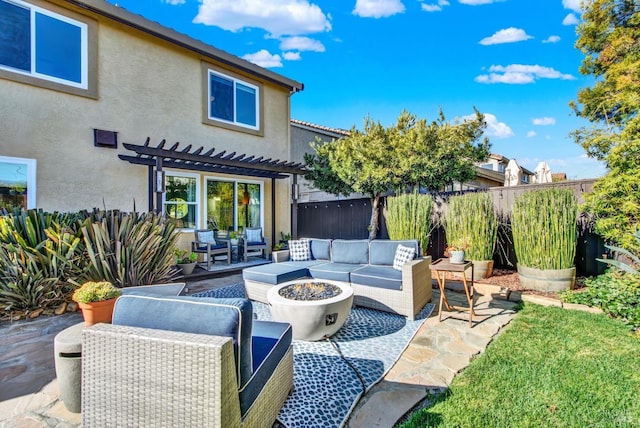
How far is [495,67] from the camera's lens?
444 inches

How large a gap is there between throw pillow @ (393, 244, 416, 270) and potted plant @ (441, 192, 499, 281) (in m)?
2.10

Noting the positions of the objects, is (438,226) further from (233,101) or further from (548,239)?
(233,101)

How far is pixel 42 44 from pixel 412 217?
29.6 feet

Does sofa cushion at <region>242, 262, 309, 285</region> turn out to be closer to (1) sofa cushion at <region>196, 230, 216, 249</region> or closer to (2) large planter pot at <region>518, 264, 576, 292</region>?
(1) sofa cushion at <region>196, 230, 216, 249</region>

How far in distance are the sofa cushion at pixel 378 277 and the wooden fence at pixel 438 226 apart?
354 centimetres

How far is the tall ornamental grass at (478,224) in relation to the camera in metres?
6.77

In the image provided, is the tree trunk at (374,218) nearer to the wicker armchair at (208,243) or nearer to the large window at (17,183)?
the wicker armchair at (208,243)

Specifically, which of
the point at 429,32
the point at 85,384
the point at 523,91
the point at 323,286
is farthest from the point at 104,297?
the point at 523,91

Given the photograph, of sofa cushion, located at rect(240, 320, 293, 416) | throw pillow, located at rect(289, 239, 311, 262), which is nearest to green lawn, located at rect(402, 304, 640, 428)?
sofa cushion, located at rect(240, 320, 293, 416)

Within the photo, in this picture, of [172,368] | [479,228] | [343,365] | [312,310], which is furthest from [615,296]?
[172,368]

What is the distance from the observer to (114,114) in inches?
292

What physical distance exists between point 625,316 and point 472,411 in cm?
367

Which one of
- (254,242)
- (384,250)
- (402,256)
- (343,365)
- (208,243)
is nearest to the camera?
(343,365)

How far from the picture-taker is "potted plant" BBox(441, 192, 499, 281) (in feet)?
22.0
